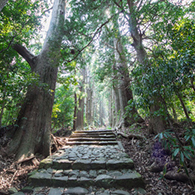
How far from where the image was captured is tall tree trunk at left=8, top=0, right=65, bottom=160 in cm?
314

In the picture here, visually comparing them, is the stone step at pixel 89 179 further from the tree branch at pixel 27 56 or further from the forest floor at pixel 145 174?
the tree branch at pixel 27 56

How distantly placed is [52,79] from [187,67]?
153 inches

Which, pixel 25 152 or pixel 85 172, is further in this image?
pixel 25 152

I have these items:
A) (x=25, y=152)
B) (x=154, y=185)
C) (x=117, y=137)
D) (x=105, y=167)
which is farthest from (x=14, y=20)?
(x=117, y=137)

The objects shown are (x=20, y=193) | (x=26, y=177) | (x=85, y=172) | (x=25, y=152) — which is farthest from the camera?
(x=25, y=152)

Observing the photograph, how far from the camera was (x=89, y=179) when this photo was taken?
2.43m

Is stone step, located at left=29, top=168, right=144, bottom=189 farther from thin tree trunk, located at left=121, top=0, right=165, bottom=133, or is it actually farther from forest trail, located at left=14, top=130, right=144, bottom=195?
thin tree trunk, located at left=121, top=0, right=165, bottom=133

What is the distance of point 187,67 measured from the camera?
1744 millimetres

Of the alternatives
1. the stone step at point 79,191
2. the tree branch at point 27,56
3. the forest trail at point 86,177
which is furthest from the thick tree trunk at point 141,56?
the tree branch at point 27,56

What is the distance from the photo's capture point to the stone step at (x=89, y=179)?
230 centimetres

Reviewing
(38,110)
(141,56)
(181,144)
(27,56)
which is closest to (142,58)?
(141,56)

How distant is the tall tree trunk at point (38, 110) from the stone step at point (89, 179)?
83cm

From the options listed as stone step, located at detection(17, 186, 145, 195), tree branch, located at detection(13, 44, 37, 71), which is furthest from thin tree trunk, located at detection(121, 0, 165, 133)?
tree branch, located at detection(13, 44, 37, 71)

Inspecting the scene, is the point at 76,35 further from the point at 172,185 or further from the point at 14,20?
the point at 172,185
